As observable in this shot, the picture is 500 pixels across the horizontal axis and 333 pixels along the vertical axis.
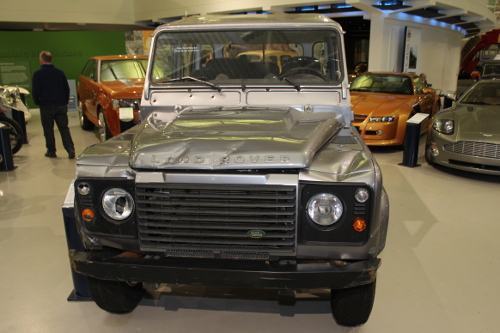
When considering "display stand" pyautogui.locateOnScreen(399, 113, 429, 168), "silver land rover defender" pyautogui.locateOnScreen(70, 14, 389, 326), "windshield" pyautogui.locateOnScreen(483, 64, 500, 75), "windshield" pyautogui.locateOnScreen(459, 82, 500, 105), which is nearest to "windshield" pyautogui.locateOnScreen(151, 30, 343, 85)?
"silver land rover defender" pyautogui.locateOnScreen(70, 14, 389, 326)

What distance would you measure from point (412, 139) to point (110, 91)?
16.3ft

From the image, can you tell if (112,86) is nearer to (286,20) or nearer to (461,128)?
(286,20)

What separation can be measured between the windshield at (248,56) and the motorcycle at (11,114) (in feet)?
13.6

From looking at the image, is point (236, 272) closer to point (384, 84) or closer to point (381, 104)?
point (381, 104)

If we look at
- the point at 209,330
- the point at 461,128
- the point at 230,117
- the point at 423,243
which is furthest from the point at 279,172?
the point at 461,128

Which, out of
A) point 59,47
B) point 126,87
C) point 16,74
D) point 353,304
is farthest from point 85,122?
point 353,304

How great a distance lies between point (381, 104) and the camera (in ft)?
24.8

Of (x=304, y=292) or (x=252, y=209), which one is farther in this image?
(x=304, y=292)

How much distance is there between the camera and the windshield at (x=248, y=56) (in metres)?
3.60

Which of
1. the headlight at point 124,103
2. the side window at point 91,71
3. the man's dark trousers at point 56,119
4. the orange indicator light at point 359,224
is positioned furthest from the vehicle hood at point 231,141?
the side window at point 91,71

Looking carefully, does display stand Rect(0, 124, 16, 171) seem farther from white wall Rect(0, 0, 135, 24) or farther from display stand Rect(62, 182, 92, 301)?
white wall Rect(0, 0, 135, 24)

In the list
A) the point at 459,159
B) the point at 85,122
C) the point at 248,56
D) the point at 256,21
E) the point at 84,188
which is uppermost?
the point at 256,21

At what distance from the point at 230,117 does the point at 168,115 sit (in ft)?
2.00

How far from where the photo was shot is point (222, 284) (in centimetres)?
232
